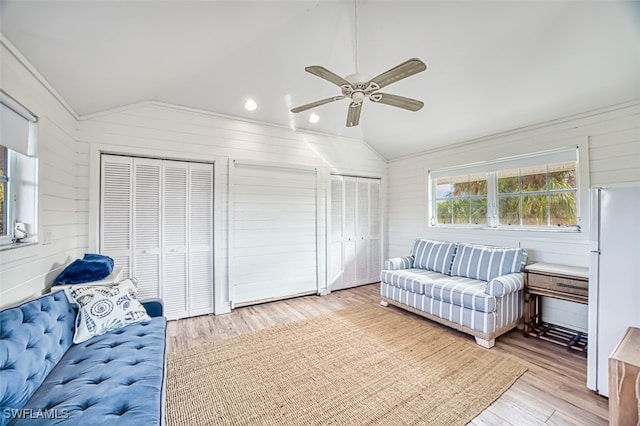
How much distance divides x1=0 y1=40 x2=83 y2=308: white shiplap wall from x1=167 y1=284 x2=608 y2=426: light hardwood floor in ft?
4.34

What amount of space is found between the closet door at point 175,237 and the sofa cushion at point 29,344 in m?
1.52

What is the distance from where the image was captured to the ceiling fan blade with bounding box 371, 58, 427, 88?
5.72 ft

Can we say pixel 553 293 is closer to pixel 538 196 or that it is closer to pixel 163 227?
pixel 538 196

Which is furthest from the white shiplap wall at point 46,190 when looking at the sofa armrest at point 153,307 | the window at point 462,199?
the window at point 462,199

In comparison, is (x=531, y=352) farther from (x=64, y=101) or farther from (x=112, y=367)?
(x=64, y=101)

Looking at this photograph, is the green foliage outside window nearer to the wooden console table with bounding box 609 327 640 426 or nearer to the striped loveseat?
the striped loveseat

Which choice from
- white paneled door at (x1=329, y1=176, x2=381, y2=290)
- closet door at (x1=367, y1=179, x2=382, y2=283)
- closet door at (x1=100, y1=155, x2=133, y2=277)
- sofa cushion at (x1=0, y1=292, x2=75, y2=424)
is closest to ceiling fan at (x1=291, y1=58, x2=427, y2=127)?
sofa cushion at (x1=0, y1=292, x2=75, y2=424)

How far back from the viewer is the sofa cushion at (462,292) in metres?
2.71

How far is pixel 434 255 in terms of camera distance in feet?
12.8

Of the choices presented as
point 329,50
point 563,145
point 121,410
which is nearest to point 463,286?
point 563,145

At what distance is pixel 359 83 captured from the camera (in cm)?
204

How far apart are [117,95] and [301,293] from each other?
3.45 m

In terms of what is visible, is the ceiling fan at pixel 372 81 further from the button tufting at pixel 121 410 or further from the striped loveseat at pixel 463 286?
the button tufting at pixel 121 410

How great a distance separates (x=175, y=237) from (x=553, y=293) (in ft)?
14.1
